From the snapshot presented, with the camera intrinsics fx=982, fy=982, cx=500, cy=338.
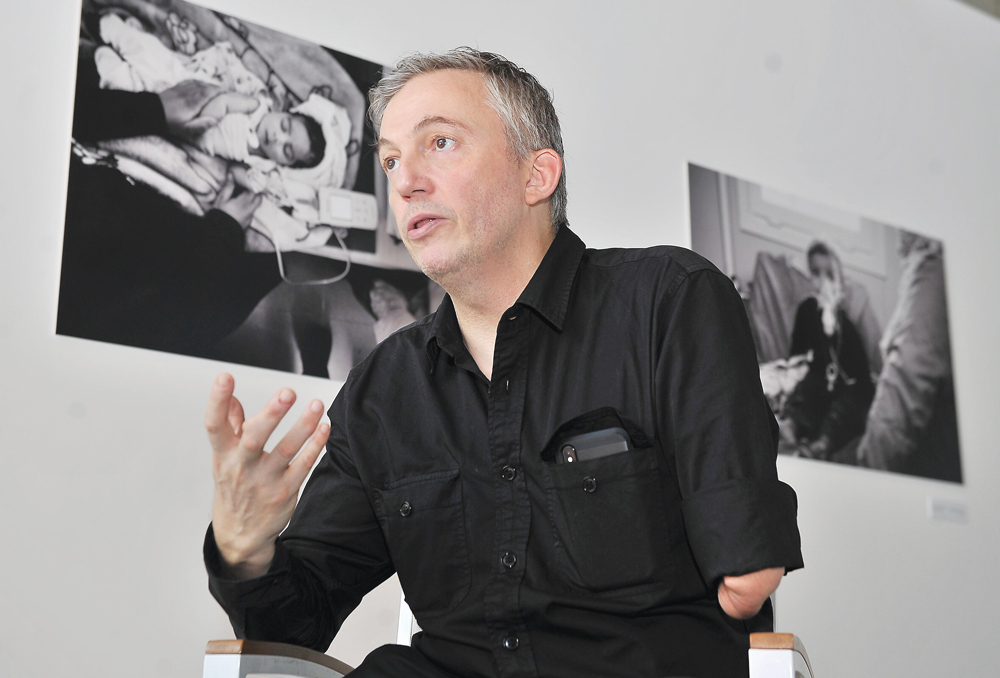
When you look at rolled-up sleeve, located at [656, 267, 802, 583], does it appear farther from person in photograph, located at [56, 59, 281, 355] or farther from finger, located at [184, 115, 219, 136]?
finger, located at [184, 115, 219, 136]

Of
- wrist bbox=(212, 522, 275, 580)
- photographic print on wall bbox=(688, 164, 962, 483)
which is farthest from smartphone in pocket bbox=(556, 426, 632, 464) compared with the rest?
photographic print on wall bbox=(688, 164, 962, 483)

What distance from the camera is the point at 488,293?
5.43ft

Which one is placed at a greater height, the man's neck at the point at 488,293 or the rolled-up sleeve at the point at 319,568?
the man's neck at the point at 488,293

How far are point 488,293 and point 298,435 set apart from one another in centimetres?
56

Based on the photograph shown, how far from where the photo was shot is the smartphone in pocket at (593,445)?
4.46 ft

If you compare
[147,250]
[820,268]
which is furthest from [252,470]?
[820,268]

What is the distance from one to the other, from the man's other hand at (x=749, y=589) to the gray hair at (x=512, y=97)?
82 cm

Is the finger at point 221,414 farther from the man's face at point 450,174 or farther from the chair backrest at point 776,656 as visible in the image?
the chair backrest at point 776,656

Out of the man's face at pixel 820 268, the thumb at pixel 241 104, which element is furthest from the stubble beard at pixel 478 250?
the man's face at pixel 820 268

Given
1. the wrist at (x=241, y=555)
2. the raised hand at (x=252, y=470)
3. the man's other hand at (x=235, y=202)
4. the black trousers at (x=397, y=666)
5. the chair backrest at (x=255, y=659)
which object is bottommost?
the black trousers at (x=397, y=666)

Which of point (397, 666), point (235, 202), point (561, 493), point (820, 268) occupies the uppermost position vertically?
point (820, 268)

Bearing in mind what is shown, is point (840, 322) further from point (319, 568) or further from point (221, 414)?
point (221, 414)

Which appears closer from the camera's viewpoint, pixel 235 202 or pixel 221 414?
pixel 221 414

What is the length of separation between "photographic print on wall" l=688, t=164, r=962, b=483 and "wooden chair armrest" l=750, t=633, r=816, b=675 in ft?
6.90
